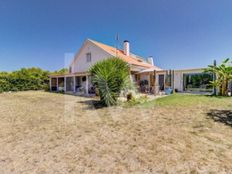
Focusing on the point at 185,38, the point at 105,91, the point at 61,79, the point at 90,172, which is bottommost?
the point at 90,172

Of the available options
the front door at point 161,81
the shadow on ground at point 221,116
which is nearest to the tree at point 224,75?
the front door at point 161,81

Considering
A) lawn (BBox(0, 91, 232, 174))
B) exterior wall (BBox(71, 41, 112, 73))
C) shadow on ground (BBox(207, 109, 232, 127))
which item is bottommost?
lawn (BBox(0, 91, 232, 174))

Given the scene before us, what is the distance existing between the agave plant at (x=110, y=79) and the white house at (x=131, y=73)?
3.63 meters

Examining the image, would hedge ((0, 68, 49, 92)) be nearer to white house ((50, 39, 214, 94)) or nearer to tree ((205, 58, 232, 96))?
white house ((50, 39, 214, 94))

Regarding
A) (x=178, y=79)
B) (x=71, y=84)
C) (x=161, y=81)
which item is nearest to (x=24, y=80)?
(x=71, y=84)

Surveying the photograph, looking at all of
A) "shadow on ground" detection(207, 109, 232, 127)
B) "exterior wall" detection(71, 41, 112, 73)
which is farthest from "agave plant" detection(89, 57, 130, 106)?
"exterior wall" detection(71, 41, 112, 73)

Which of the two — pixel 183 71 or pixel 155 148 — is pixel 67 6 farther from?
pixel 155 148

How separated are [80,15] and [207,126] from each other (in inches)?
785

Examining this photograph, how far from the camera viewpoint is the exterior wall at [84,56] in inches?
854

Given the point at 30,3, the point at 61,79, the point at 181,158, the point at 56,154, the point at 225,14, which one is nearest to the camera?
the point at 181,158

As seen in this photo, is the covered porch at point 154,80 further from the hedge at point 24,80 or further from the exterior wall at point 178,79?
the hedge at point 24,80

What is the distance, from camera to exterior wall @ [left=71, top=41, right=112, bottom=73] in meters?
21.7

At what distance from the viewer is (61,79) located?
2912 cm

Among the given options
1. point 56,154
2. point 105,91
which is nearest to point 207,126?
point 56,154
